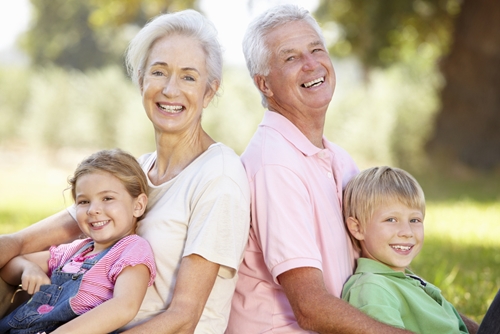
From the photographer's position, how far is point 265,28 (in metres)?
3.02

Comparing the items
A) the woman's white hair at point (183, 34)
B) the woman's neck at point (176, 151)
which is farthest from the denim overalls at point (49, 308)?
the woman's white hair at point (183, 34)

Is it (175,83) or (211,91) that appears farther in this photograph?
(211,91)

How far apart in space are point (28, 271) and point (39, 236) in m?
0.29

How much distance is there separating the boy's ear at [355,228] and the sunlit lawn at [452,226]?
147cm

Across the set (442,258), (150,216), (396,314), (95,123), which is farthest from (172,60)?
(95,123)

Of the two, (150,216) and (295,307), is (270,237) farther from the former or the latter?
(150,216)

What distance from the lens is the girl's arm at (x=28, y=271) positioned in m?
2.68

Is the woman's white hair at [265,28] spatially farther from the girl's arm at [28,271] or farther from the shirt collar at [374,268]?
the girl's arm at [28,271]

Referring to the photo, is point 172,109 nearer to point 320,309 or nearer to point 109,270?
point 109,270

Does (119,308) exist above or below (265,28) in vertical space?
below

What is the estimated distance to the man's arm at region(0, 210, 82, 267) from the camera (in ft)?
9.45

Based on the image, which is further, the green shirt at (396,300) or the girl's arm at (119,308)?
the green shirt at (396,300)

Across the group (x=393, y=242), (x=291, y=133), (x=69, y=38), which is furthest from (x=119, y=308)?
(x=69, y=38)

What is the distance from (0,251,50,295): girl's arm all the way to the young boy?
4.14 feet
